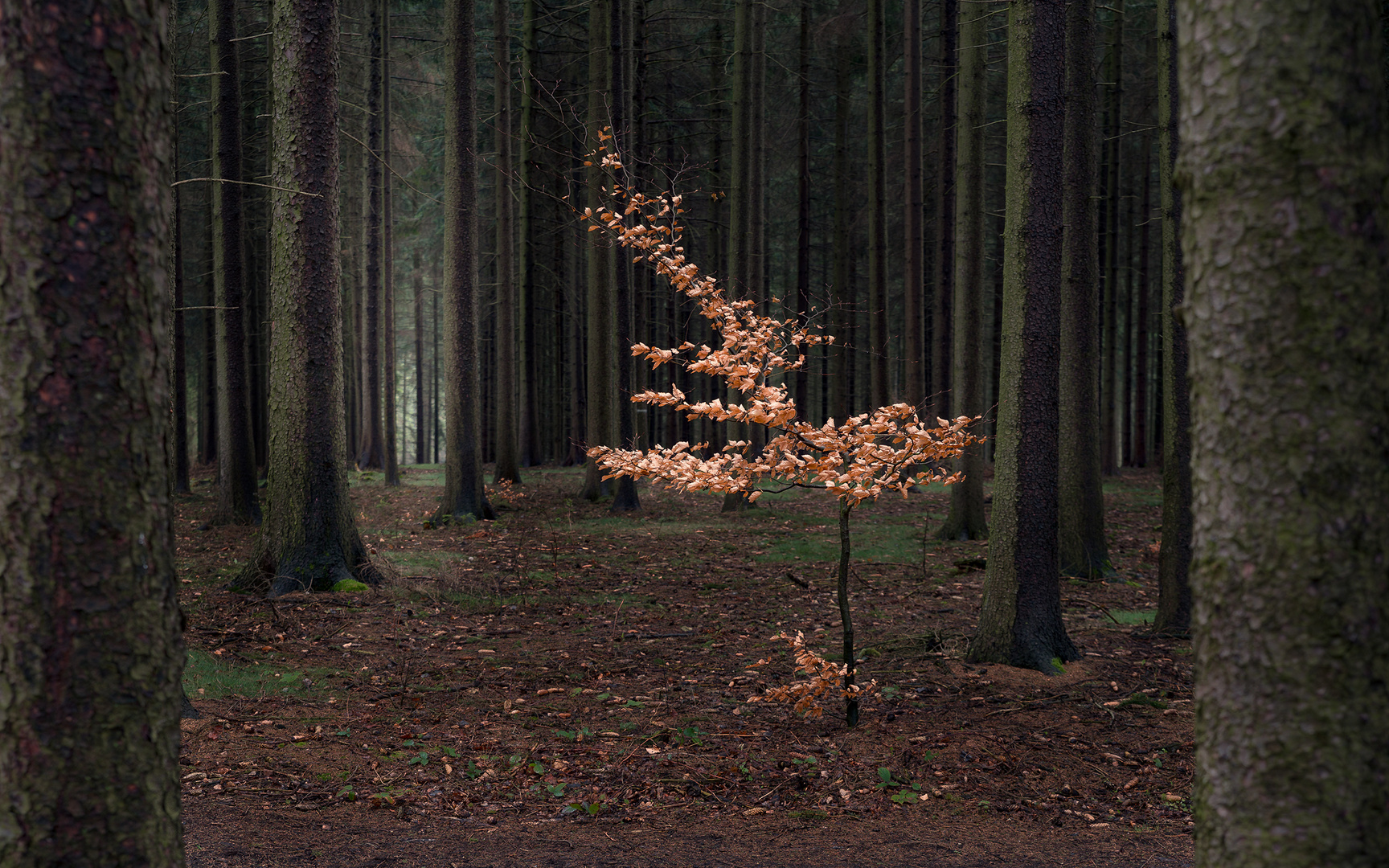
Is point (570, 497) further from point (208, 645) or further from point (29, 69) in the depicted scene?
point (29, 69)

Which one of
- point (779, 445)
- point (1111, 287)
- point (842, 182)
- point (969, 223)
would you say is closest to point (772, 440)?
point (779, 445)

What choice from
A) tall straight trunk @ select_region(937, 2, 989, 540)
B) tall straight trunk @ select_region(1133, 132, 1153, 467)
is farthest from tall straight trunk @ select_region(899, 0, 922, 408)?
tall straight trunk @ select_region(1133, 132, 1153, 467)

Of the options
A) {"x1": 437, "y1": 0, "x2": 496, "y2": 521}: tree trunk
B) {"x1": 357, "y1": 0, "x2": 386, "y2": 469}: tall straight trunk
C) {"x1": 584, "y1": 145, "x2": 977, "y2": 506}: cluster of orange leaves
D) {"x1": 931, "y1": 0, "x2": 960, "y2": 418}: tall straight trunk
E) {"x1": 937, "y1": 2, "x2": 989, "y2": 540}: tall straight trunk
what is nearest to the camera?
{"x1": 584, "y1": 145, "x2": 977, "y2": 506}: cluster of orange leaves

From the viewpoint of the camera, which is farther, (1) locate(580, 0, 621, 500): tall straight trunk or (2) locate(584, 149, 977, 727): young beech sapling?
(1) locate(580, 0, 621, 500): tall straight trunk

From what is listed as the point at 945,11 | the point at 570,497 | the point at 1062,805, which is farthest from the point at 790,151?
the point at 1062,805

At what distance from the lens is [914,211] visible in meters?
14.8

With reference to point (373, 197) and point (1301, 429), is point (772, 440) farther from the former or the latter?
point (373, 197)

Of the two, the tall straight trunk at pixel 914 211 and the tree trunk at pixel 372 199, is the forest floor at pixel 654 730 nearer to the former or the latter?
the tall straight trunk at pixel 914 211

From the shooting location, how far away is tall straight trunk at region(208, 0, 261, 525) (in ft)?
40.6

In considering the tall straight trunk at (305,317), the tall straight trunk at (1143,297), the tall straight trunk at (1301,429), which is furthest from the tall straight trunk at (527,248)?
the tall straight trunk at (1143,297)

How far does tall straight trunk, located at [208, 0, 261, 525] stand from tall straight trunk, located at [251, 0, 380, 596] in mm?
4189

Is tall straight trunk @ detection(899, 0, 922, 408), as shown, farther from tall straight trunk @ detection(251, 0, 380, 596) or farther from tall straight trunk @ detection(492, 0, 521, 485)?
tall straight trunk @ detection(251, 0, 380, 596)

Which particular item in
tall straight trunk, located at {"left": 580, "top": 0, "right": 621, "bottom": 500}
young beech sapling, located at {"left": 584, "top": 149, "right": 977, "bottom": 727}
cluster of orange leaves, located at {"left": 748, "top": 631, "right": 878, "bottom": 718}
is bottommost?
cluster of orange leaves, located at {"left": 748, "top": 631, "right": 878, "bottom": 718}

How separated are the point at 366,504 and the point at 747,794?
13.1m
